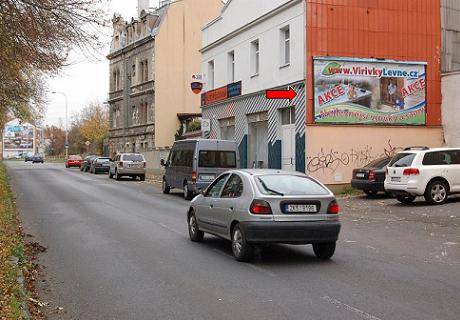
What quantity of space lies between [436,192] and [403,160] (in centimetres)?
137

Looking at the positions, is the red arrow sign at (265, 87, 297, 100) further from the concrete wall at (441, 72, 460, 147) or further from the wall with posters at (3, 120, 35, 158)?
the wall with posters at (3, 120, 35, 158)

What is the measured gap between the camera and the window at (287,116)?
25.6 m

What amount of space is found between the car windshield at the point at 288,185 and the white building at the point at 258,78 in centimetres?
1384

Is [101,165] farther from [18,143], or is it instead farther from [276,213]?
[18,143]

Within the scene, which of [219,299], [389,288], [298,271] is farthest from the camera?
[298,271]

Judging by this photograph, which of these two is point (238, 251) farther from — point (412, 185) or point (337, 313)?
point (412, 185)

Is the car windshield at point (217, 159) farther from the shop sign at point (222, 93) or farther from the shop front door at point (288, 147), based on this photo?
the shop sign at point (222, 93)

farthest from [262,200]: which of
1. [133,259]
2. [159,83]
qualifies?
[159,83]

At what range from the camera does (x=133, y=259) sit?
988 centimetres

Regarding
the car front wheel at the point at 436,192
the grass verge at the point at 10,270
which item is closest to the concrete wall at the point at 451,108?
the car front wheel at the point at 436,192

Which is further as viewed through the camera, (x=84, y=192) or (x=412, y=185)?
(x=84, y=192)

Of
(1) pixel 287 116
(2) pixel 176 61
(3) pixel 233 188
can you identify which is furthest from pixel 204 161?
(2) pixel 176 61

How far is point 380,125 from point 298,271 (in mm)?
16961

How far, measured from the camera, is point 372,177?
21.1 metres
